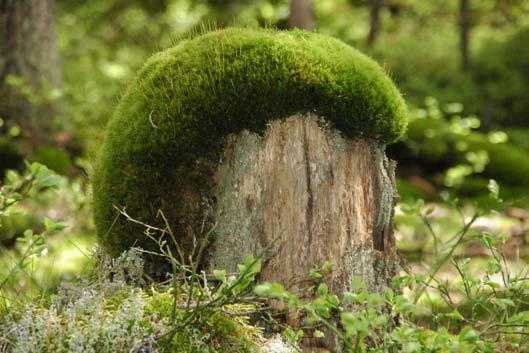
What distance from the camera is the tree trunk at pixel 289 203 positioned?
279 centimetres

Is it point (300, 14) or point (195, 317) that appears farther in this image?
point (300, 14)

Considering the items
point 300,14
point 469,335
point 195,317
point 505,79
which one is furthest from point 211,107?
point 505,79

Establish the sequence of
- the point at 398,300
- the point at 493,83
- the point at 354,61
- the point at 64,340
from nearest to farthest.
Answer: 1. the point at 398,300
2. the point at 64,340
3. the point at 354,61
4. the point at 493,83

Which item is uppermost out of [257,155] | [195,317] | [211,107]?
[211,107]

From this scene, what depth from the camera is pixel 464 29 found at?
13914 millimetres

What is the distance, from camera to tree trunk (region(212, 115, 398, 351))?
110 inches

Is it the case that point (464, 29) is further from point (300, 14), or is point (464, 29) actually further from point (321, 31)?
point (321, 31)

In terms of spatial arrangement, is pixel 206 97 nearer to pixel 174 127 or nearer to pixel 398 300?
pixel 174 127

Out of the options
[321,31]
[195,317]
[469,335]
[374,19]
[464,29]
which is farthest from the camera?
[374,19]

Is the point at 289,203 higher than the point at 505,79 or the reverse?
the reverse

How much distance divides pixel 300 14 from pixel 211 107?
6.98 m

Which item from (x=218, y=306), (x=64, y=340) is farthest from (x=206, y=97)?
(x=64, y=340)

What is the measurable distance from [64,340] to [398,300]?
1306 mm

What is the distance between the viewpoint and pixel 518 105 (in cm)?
1333
